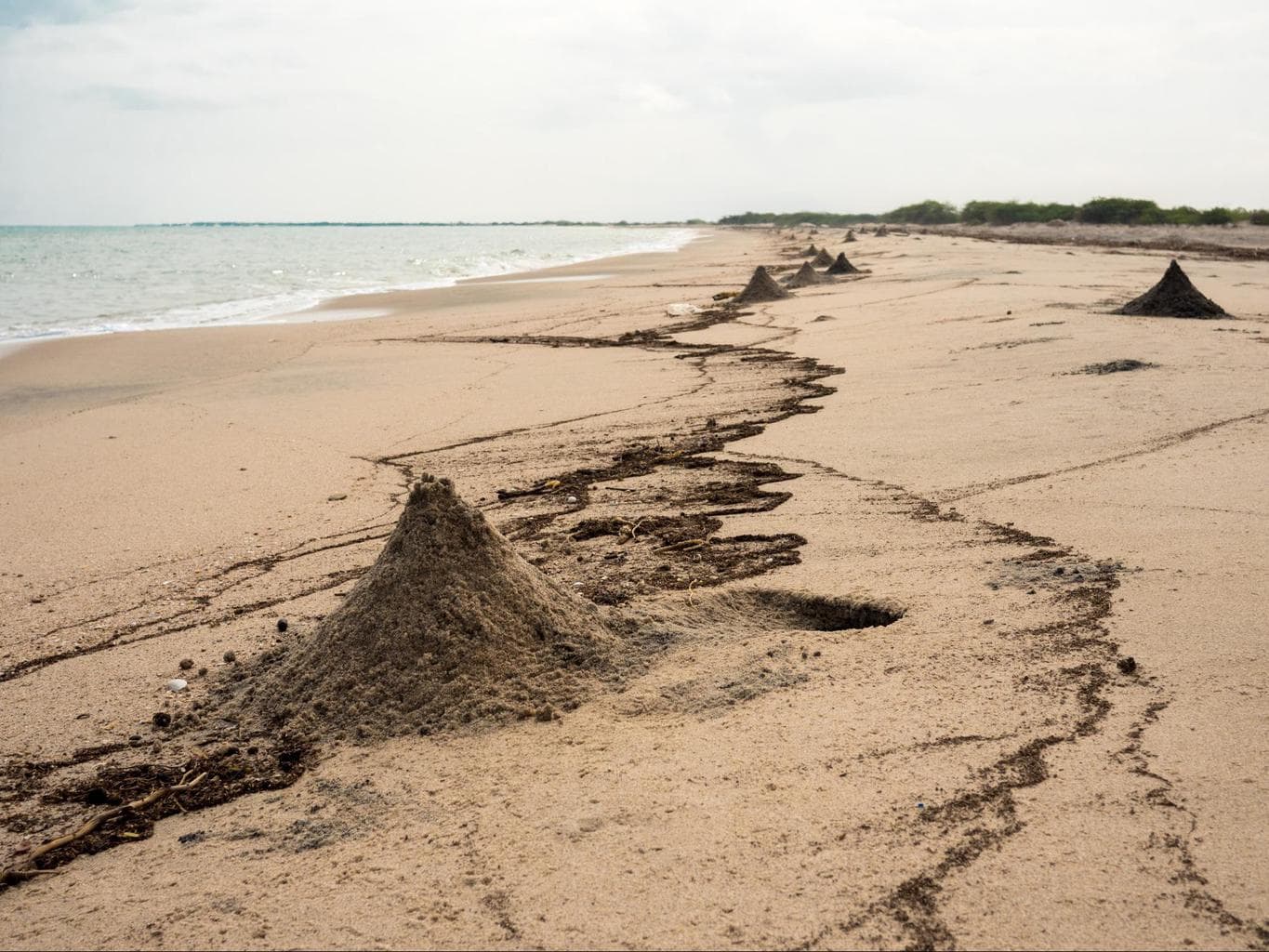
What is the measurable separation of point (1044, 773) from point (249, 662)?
234cm

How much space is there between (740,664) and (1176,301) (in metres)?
7.81

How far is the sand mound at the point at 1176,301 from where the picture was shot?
8.70 meters

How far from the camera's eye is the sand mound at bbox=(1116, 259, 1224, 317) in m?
8.70

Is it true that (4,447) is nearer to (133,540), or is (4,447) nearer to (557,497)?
(133,540)

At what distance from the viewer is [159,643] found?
338 centimetres

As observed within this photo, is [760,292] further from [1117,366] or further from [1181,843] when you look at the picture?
[1181,843]

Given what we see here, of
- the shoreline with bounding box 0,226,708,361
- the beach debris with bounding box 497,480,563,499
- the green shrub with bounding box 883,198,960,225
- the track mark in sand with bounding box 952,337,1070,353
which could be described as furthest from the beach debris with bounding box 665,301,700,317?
the green shrub with bounding box 883,198,960,225

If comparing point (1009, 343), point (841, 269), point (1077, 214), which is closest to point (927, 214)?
point (1077, 214)

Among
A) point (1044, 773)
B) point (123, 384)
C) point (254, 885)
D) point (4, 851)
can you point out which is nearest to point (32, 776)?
point (4, 851)

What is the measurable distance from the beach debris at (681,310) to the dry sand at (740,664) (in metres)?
5.69

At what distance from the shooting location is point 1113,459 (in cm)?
450

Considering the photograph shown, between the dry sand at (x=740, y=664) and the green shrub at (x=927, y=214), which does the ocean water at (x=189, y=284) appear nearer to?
the dry sand at (x=740, y=664)

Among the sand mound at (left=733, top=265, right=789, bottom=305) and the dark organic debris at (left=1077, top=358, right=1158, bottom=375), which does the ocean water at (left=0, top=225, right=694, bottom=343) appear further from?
the dark organic debris at (left=1077, top=358, right=1158, bottom=375)

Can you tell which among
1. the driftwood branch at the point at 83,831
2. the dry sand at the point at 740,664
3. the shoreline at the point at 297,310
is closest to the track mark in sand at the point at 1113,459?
the dry sand at the point at 740,664
